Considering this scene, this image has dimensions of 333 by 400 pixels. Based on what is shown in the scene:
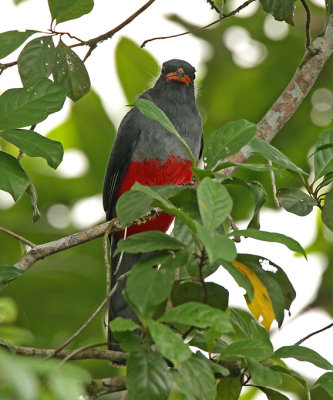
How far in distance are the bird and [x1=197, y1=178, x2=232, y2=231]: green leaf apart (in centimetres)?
240

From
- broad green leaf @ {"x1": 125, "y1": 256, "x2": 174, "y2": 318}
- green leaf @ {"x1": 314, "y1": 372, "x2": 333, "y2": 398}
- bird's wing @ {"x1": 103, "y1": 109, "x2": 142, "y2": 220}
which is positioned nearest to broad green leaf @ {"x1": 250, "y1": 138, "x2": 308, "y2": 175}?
broad green leaf @ {"x1": 125, "y1": 256, "x2": 174, "y2": 318}

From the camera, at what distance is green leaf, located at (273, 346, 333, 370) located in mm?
2070

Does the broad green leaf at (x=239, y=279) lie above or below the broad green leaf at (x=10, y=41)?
below

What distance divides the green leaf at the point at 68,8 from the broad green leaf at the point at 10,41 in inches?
5.9

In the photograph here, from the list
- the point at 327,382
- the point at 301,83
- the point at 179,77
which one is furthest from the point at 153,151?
the point at 327,382

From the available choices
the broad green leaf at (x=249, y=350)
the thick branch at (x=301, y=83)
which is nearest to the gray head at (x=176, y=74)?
the thick branch at (x=301, y=83)

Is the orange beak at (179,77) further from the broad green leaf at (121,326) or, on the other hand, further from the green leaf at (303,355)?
the broad green leaf at (121,326)

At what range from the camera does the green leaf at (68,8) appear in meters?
2.68

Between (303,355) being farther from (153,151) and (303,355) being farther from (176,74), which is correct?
(176,74)

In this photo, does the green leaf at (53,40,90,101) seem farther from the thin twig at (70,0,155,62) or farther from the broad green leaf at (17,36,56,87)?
the thin twig at (70,0,155,62)

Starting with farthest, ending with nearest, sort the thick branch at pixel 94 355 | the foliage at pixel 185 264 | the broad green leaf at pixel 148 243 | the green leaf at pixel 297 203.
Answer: the green leaf at pixel 297 203
the thick branch at pixel 94 355
the broad green leaf at pixel 148 243
the foliage at pixel 185 264

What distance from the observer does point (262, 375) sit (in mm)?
1899

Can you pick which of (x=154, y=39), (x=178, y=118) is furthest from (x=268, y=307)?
(x=178, y=118)

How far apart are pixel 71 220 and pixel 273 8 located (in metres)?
1.97
